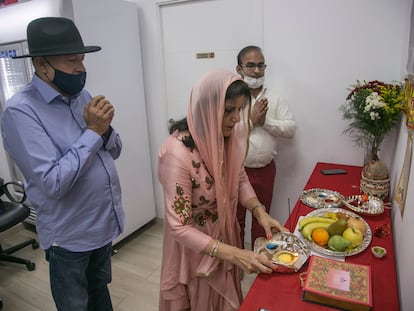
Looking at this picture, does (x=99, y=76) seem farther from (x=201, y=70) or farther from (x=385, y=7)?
(x=385, y=7)

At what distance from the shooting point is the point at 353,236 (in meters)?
1.20

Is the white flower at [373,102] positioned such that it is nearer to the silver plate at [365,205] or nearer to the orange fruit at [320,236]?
the silver plate at [365,205]

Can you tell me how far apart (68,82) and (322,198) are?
4.47 feet

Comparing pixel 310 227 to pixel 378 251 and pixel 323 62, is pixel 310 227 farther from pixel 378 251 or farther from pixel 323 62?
pixel 323 62

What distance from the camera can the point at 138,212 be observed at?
9.43 ft

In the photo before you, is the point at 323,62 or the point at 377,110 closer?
the point at 377,110

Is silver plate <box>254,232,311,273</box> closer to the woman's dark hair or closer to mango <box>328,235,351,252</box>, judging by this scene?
mango <box>328,235,351,252</box>

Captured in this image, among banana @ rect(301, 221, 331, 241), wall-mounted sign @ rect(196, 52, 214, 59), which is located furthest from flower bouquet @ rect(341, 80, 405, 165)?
wall-mounted sign @ rect(196, 52, 214, 59)

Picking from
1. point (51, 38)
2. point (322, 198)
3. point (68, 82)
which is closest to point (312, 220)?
point (322, 198)

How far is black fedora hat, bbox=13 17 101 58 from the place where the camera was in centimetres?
120

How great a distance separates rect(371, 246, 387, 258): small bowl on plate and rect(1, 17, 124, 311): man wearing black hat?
1.12m

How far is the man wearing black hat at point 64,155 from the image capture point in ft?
3.76

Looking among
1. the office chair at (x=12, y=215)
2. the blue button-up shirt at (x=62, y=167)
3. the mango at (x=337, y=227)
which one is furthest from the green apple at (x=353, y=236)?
the office chair at (x=12, y=215)

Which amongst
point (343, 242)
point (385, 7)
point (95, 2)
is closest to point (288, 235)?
point (343, 242)
